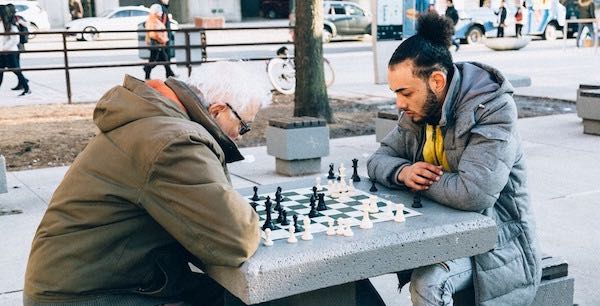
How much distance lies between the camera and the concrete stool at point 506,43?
23.1 m

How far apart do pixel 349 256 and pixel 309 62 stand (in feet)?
25.7

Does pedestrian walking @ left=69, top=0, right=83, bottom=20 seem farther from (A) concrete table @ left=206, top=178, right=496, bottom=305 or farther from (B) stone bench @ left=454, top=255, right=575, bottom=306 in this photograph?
(A) concrete table @ left=206, top=178, right=496, bottom=305

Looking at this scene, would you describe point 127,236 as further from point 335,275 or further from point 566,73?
point 566,73

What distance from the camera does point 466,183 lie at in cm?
288

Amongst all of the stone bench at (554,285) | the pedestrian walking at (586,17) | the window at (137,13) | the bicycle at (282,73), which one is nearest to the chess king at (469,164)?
the stone bench at (554,285)

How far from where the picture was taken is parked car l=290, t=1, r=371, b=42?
28.9 metres

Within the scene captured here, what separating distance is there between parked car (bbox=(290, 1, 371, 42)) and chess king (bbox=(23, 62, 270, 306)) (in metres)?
26.2

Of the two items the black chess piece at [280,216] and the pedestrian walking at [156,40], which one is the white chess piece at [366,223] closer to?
the black chess piece at [280,216]

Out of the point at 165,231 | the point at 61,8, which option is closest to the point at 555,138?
the point at 165,231

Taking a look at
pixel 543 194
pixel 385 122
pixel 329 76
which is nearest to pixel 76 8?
pixel 329 76

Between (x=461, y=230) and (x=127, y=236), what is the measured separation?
1.14 m

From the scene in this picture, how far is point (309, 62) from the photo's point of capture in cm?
1019

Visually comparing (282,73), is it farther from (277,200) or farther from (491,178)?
(491,178)

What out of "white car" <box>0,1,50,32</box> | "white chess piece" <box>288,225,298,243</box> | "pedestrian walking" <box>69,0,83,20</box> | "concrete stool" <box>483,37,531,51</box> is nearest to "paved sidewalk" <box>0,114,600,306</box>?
"white chess piece" <box>288,225,298,243</box>
